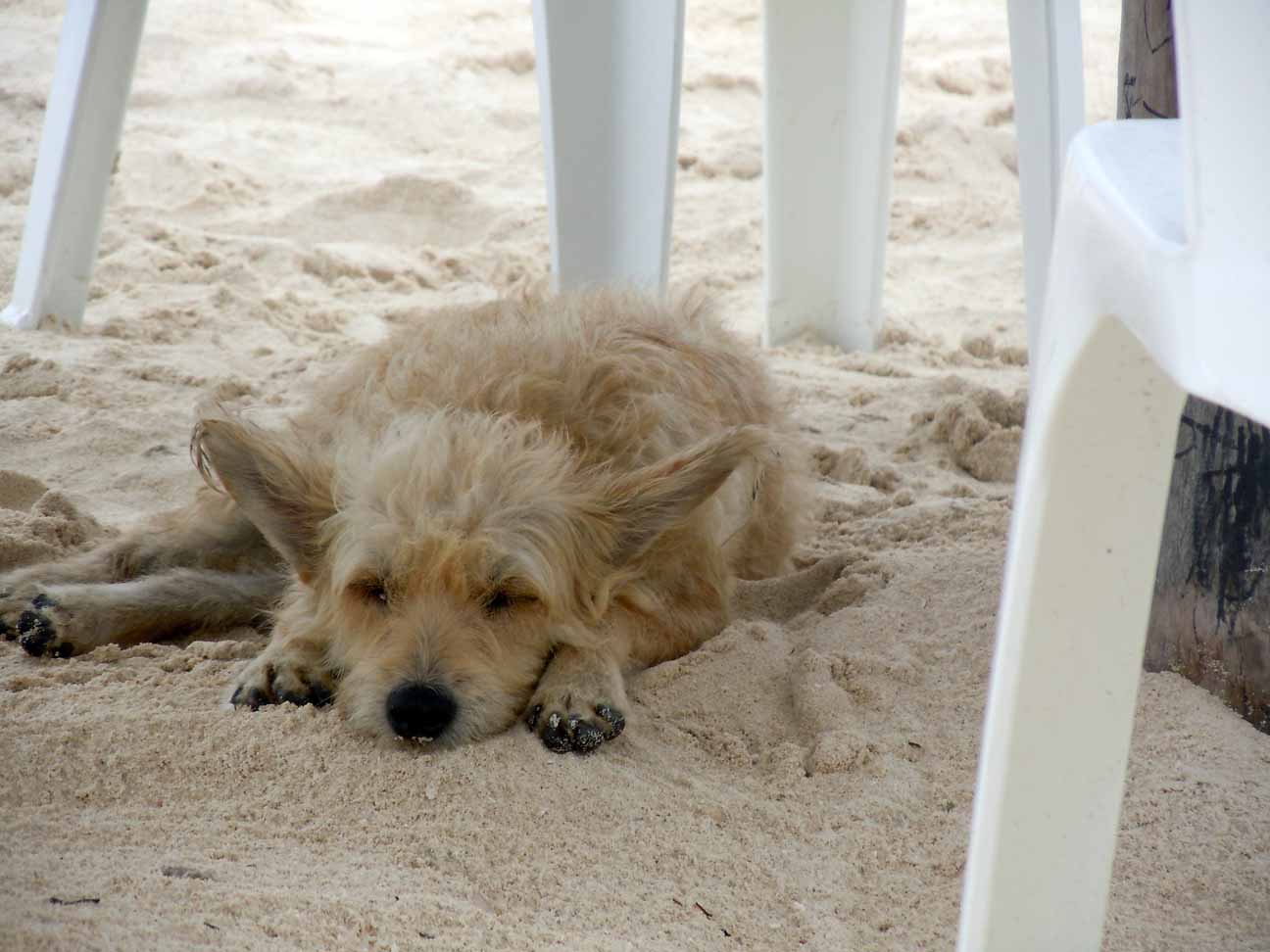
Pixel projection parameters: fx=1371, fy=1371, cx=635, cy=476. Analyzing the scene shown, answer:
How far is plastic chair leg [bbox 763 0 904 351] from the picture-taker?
6.29 metres

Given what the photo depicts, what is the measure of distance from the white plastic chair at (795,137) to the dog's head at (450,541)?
1575mm

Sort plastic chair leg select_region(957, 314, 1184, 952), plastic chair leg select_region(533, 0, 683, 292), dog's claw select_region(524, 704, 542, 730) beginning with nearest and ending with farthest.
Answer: plastic chair leg select_region(957, 314, 1184, 952)
dog's claw select_region(524, 704, 542, 730)
plastic chair leg select_region(533, 0, 683, 292)

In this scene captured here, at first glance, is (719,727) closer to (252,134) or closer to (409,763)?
(409,763)

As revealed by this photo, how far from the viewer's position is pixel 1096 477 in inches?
56.7

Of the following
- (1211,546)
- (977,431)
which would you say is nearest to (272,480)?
(1211,546)

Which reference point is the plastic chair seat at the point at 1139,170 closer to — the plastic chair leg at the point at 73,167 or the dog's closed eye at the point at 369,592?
the dog's closed eye at the point at 369,592

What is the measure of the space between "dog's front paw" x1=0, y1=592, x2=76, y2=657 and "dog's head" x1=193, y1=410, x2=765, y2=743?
1.79 feet

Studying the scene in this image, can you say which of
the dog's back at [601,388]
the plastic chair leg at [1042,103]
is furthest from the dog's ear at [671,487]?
the plastic chair leg at [1042,103]

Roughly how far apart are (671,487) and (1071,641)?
6.37 feet

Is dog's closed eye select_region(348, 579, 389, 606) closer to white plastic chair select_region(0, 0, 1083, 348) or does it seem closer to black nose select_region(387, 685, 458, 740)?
black nose select_region(387, 685, 458, 740)

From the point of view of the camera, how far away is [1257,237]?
3.71 ft

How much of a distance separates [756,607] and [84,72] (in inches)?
161

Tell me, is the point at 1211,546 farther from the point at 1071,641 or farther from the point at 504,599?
the point at 504,599

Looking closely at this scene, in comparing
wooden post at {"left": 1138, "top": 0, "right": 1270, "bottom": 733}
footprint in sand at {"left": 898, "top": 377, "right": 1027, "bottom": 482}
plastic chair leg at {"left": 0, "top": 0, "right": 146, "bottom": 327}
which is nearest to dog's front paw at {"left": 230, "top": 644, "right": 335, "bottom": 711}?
wooden post at {"left": 1138, "top": 0, "right": 1270, "bottom": 733}
